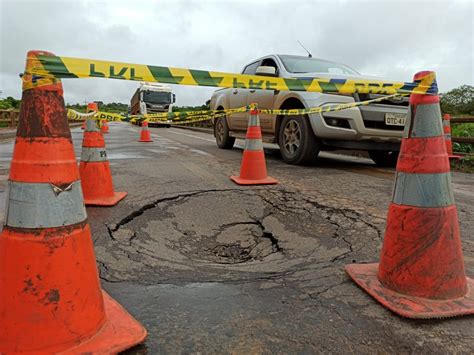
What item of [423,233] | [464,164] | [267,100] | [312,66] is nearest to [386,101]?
[312,66]

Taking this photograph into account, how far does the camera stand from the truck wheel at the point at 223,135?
9033mm

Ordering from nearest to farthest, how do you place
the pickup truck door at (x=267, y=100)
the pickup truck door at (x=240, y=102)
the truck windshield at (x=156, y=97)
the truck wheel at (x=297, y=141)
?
the truck wheel at (x=297, y=141) < the pickup truck door at (x=267, y=100) < the pickup truck door at (x=240, y=102) < the truck windshield at (x=156, y=97)

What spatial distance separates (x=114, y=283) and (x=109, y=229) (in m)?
0.98

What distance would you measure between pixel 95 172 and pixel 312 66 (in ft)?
14.9

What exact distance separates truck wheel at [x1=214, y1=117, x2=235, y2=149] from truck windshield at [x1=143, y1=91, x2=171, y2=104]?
22.5 m

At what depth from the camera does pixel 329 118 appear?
5.54 meters

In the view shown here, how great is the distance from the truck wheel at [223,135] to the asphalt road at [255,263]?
404 centimetres

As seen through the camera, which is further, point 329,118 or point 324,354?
point 329,118

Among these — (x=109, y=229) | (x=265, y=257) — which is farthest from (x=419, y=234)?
(x=109, y=229)

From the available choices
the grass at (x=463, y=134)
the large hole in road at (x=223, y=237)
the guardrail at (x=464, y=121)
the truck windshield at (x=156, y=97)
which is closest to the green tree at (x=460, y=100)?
the grass at (x=463, y=134)

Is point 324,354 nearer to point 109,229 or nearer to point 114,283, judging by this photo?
point 114,283

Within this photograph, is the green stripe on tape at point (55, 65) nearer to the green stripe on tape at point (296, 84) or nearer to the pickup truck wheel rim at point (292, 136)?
the green stripe on tape at point (296, 84)

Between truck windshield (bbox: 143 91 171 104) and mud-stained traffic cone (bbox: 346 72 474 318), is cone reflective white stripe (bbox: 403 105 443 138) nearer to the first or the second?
mud-stained traffic cone (bbox: 346 72 474 318)

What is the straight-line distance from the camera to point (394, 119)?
5.56 metres
